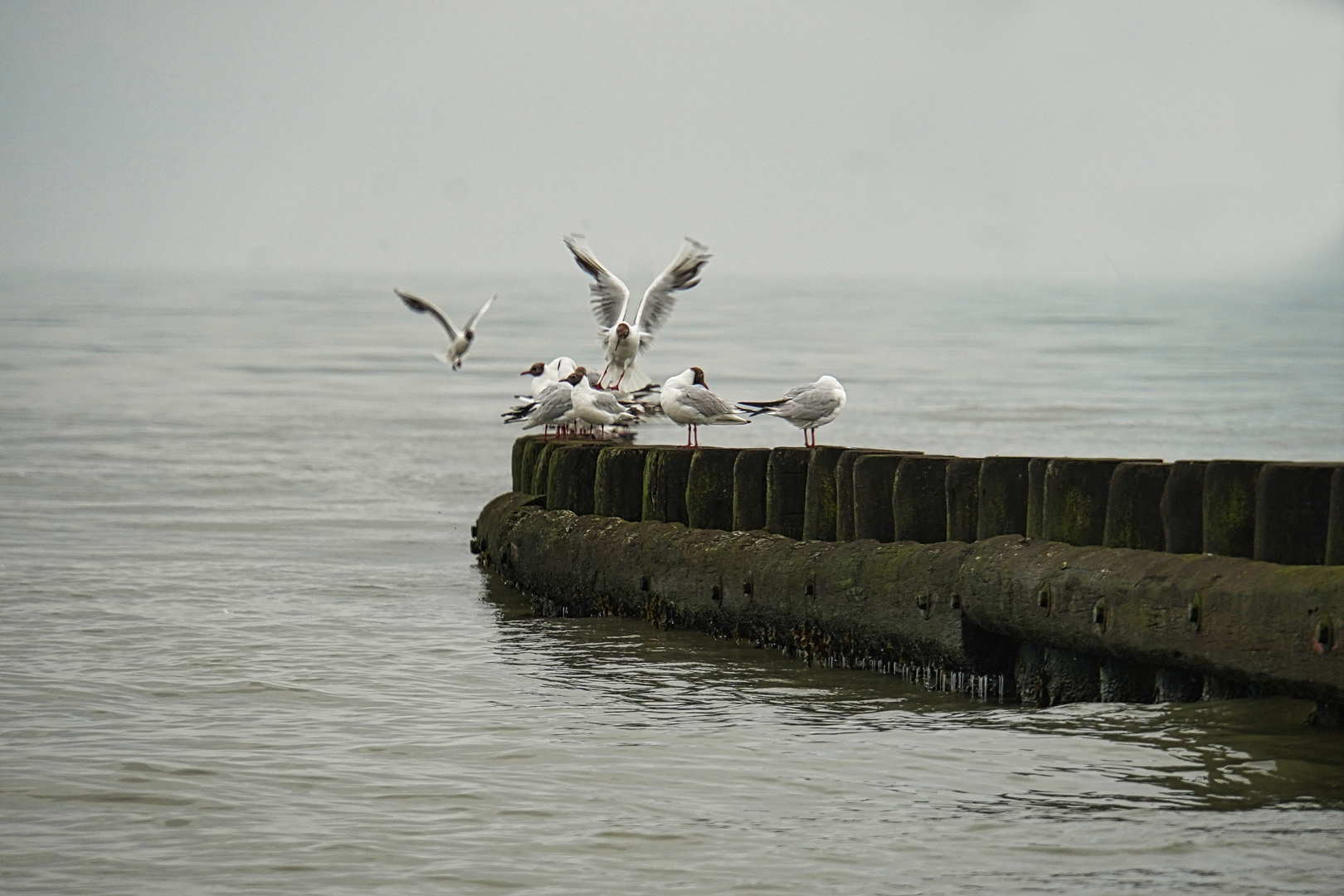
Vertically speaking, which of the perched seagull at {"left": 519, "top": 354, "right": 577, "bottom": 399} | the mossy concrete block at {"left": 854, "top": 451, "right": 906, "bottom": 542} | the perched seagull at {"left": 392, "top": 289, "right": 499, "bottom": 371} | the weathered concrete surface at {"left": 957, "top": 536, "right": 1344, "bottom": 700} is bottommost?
the weathered concrete surface at {"left": 957, "top": 536, "right": 1344, "bottom": 700}

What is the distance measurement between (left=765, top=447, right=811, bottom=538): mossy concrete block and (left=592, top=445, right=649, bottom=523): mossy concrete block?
1.49 meters

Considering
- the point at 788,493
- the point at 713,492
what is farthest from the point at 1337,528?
the point at 713,492

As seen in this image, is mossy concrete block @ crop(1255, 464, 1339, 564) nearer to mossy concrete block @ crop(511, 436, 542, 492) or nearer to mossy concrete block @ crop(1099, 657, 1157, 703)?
mossy concrete block @ crop(1099, 657, 1157, 703)

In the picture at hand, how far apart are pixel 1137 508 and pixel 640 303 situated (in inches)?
367

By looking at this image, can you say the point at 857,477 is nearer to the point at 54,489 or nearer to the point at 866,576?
the point at 866,576

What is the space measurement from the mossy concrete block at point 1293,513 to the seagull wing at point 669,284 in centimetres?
983

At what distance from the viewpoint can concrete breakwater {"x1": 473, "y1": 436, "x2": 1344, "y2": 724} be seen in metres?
6.40

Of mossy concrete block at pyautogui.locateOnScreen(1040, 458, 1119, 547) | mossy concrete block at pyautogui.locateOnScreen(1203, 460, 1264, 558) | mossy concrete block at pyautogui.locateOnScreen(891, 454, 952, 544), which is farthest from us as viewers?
mossy concrete block at pyautogui.locateOnScreen(891, 454, 952, 544)

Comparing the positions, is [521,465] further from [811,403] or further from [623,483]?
[811,403]

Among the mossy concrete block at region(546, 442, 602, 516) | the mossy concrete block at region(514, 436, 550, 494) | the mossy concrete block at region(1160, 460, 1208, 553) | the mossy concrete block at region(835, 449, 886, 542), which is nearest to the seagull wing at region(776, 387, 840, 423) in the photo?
the mossy concrete block at region(546, 442, 602, 516)

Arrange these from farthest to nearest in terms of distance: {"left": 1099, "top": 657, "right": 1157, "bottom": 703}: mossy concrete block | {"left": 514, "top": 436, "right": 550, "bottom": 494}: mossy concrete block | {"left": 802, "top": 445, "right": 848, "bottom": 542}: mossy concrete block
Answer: {"left": 514, "top": 436, "right": 550, "bottom": 494}: mossy concrete block, {"left": 802, "top": 445, "right": 848, "bottom": 542}: mossy concrete block, {"left": 1099, "top": 657, "right": 1157, "bottom": 703}: mossy concrete block

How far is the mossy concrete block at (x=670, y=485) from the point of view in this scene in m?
10.7

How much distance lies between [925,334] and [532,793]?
6547 cm

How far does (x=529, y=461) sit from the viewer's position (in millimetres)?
13234
